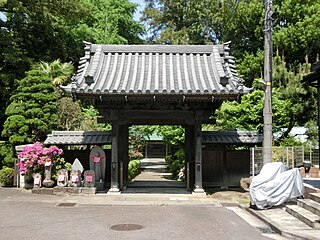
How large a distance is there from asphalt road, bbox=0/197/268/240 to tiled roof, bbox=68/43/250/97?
14.3 ft

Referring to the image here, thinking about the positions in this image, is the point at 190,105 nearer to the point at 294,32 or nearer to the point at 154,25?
the point at 294,32

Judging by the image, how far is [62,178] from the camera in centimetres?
1537

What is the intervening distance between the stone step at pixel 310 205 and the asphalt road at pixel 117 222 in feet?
6.24

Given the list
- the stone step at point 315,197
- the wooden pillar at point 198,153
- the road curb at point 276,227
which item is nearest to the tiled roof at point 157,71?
the wooden pillar at point 198,153

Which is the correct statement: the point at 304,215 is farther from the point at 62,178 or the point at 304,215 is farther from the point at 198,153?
the point at 62,178

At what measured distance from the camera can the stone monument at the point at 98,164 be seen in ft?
52.3

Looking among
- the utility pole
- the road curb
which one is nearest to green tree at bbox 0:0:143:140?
the utility pole

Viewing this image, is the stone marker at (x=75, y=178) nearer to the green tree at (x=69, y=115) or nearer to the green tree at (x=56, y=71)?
the green tree at (x=69, y=115)

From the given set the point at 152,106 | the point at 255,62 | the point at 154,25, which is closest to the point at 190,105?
the point at 152,106

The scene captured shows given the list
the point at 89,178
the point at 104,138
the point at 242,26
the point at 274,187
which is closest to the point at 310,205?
the point at 274,187

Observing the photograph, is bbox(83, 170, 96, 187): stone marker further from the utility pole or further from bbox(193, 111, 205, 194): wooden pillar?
the utility pole

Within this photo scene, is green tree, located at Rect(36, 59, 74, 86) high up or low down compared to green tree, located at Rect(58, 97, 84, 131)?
up

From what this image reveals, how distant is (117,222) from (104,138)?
759cm

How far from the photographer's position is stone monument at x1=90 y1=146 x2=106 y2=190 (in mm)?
15945
